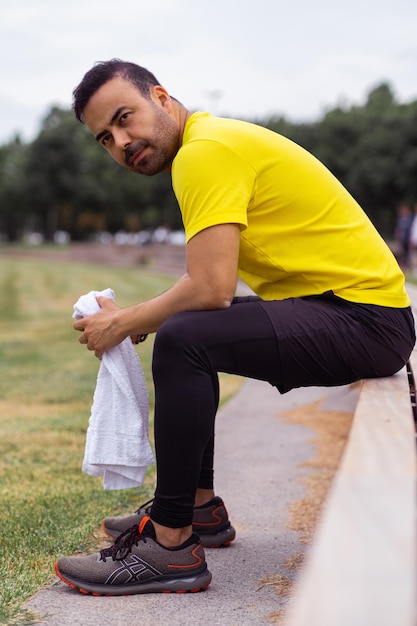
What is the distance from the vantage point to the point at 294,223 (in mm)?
2822

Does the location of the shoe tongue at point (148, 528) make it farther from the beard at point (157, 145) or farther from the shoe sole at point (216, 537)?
the beard at point (157, 145)

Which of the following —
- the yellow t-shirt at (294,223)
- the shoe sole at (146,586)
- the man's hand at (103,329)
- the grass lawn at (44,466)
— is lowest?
the grass lawn at (44,466)

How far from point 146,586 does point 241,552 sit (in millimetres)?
609

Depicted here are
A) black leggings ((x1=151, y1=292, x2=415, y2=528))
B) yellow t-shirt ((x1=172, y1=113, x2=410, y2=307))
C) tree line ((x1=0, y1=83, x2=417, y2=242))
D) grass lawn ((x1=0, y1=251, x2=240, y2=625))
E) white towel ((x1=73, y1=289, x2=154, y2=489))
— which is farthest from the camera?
tree line ((x1=0, y1=83, x2=417, y2=242))

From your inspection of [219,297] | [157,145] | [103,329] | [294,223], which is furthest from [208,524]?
[157,145]

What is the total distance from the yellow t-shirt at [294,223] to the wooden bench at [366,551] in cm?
140

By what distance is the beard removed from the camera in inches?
116

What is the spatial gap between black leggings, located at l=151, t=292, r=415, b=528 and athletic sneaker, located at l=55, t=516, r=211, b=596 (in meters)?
0.10

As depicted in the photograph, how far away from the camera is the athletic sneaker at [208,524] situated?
3293 millimetres

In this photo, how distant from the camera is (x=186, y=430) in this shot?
2.61 m

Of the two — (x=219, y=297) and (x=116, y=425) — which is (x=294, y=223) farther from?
(x=116, y=425)

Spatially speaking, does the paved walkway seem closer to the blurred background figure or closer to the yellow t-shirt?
the yellow t-shirt

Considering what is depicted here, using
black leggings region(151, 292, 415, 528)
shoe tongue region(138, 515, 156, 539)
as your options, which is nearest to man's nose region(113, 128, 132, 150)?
black leggings region(151, 292, 415, 528)

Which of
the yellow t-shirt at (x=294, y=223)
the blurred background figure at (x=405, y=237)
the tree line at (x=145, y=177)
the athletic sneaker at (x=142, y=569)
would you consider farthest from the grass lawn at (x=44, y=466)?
the tree line at (x=145, y=177)
